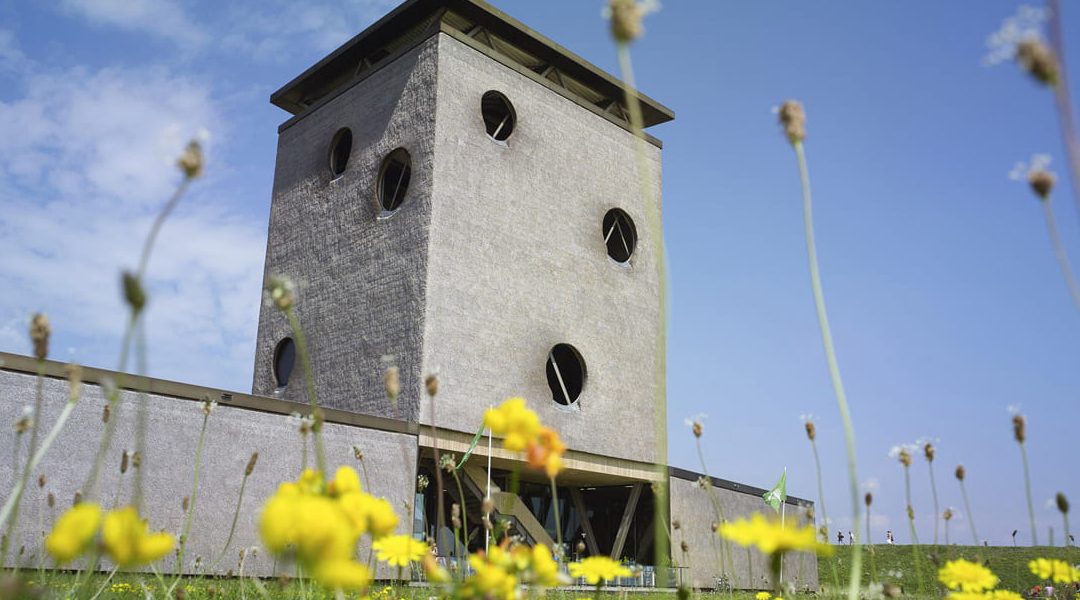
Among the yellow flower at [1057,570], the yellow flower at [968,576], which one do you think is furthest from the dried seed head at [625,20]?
the yellow flower at [1057,570]

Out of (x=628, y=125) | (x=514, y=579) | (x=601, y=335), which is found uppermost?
(x=628, y=125)

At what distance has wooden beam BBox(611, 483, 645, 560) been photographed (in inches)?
536

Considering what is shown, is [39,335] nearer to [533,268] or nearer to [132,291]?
[132,291]

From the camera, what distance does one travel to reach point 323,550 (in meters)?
0.66

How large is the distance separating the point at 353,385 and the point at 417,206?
280cm

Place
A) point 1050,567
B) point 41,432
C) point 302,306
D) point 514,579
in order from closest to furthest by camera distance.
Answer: point 514,579, point 1050,567, point 41,432, point 302,306

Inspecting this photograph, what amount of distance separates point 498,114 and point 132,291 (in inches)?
567

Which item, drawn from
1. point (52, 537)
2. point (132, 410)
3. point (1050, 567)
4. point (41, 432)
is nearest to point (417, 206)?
point (132, 410)

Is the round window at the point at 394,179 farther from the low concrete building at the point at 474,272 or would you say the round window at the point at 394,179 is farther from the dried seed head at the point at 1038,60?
the dried seed head at the point at 1038,60

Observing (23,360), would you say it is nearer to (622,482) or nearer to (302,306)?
(302,306)

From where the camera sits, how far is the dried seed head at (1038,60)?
36.5 inches

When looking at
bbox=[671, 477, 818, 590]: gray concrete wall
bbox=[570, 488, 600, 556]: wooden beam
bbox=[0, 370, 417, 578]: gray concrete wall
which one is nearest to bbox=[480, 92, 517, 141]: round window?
bbox=[0, 370, 417, 578]: gray concrete wall

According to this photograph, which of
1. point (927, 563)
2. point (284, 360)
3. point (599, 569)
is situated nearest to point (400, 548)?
point (599, 569)

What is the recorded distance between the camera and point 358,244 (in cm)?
1308
